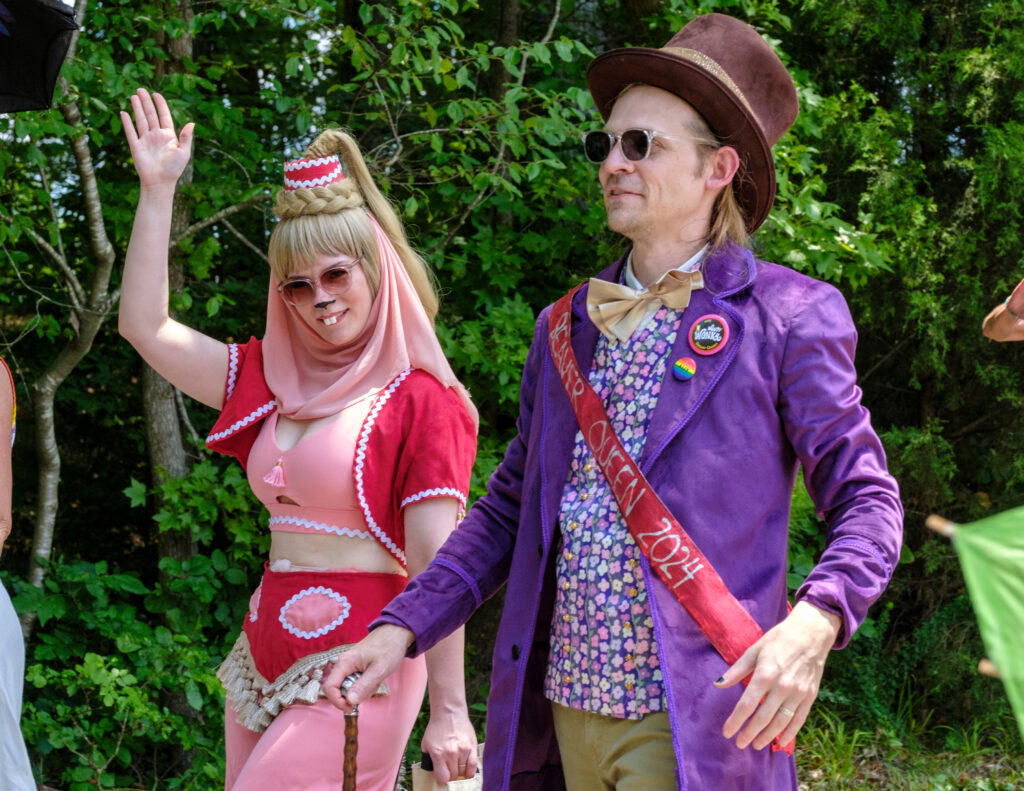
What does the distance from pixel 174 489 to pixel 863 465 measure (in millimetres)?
3871

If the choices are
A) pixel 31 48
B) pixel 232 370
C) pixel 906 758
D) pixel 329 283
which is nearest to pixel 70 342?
pixel 31 48

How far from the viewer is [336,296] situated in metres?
3.09

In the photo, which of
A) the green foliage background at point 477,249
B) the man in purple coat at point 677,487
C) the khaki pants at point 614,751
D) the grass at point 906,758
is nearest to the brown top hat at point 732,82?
the man in purple coat at point 677,487

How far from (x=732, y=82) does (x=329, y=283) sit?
1207mm

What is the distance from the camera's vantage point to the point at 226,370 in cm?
324

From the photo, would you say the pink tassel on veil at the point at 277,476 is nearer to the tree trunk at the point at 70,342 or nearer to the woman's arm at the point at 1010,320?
the woman's arm at the point at 1010,320

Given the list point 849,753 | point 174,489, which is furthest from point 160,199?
point 849,753

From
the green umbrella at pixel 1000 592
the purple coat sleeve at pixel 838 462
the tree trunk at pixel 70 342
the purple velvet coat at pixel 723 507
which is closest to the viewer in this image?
the green umbrella at pixel 1000 592

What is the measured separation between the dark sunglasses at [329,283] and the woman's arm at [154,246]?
1.05ft

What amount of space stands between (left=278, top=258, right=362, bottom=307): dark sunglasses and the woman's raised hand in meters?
0.41

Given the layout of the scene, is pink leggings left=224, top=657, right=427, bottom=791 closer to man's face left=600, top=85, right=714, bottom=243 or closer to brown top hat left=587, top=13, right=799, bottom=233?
man's face left=600, top=85, right=714, bottom=243

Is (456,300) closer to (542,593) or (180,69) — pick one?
(180,69)

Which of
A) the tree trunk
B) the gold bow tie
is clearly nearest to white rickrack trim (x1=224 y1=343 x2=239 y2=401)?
the gold bow tie

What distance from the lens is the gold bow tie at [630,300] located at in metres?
2.27
